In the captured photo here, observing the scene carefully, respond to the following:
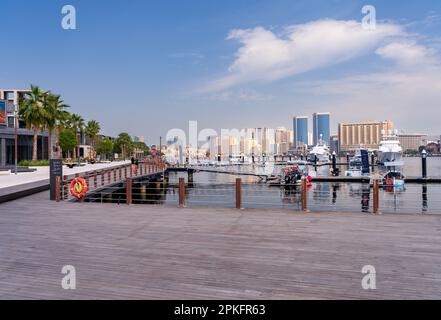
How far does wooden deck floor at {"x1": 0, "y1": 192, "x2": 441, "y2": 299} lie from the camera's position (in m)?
5.34

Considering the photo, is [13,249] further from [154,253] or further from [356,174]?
[356,174]

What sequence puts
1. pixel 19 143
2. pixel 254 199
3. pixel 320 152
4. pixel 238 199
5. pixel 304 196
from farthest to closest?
pixel 320 152 → pixel 19 143 → pixel 254 199 → pixel 238 199 → pixel 304 196

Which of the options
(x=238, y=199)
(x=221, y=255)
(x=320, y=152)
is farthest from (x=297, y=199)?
(x=320, y=152)

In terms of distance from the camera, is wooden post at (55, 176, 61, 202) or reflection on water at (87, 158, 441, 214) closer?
wooden post at (55, 176, 61, 202)

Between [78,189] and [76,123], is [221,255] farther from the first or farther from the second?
[76,123]

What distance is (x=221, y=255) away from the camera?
7.16m

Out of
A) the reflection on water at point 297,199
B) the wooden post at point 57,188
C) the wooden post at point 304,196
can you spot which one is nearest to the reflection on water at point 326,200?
the reflection on water at point 297,199

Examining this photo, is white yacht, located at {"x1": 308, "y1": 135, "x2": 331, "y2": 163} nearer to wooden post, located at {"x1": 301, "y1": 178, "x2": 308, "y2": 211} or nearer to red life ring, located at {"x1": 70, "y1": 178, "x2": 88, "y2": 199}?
red life ring, located at {"x1": 70, "y1": 178, "x2": 88, "y2": 199}

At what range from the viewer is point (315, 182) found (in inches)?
2106

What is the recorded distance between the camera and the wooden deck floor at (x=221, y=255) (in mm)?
5345

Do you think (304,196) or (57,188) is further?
(57,188)

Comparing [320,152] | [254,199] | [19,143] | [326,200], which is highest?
[19,143]

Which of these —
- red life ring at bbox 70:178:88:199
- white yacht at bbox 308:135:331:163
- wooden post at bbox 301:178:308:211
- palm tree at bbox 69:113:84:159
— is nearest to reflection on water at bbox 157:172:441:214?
wooden post at bbox 301:178:308:211
